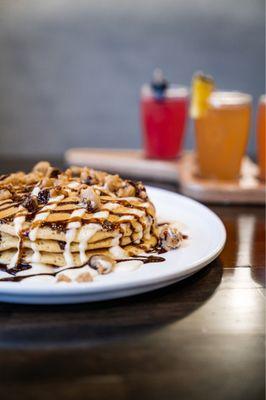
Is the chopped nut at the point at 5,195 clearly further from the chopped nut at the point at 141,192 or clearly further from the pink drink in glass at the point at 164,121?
the pink drink in glass at the point at 164,121

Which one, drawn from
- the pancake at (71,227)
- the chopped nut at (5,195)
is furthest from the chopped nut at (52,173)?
the chopped nut at (5,195)

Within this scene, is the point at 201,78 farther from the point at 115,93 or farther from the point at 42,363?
the point at 42,363

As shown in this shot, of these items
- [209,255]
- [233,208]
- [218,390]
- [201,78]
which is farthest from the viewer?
[201,78]

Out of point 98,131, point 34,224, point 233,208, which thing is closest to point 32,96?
point 98,131

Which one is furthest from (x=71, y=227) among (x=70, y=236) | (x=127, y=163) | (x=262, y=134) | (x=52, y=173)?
(x=127, y=163)

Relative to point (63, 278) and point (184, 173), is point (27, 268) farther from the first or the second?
point (184, 173)
